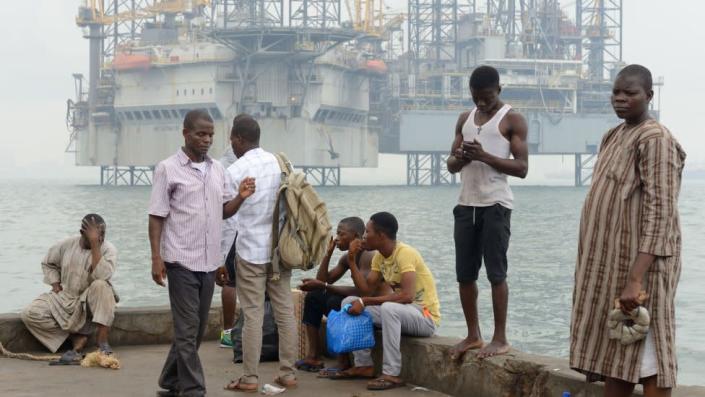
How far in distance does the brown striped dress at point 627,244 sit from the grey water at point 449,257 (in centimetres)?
1122

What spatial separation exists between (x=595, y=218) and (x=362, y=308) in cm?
231

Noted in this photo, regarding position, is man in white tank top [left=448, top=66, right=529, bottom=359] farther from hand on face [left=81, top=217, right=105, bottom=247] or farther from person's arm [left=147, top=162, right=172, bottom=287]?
hand on face [left=81, top=217, right=105, bottom=247]

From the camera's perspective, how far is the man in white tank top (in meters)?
5.69

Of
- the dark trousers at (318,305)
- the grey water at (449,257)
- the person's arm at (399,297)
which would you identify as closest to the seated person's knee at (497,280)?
the person's arm at (399,297)

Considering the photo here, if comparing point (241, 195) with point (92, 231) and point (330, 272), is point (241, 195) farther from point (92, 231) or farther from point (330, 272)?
point (92, 231)

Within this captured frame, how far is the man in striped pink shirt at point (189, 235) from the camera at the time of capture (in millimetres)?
5613

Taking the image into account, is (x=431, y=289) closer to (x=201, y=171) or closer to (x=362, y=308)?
(x=362, y=308)

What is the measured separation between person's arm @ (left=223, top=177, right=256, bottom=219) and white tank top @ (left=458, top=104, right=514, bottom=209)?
3.47 feet

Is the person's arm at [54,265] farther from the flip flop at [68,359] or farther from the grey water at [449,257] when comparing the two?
the grey water at [449,257]

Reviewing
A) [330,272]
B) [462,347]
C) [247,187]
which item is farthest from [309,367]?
[247,187]

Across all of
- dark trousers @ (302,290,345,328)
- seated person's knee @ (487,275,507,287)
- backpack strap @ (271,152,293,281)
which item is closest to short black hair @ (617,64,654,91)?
seated person's knee @ (487,275,507,287)

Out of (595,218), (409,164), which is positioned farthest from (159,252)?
(409,164)

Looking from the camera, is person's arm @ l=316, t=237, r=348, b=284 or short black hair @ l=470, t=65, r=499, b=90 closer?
short black hair @ l=470, t=65, r=499, b=90

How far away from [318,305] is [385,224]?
2.47ft
